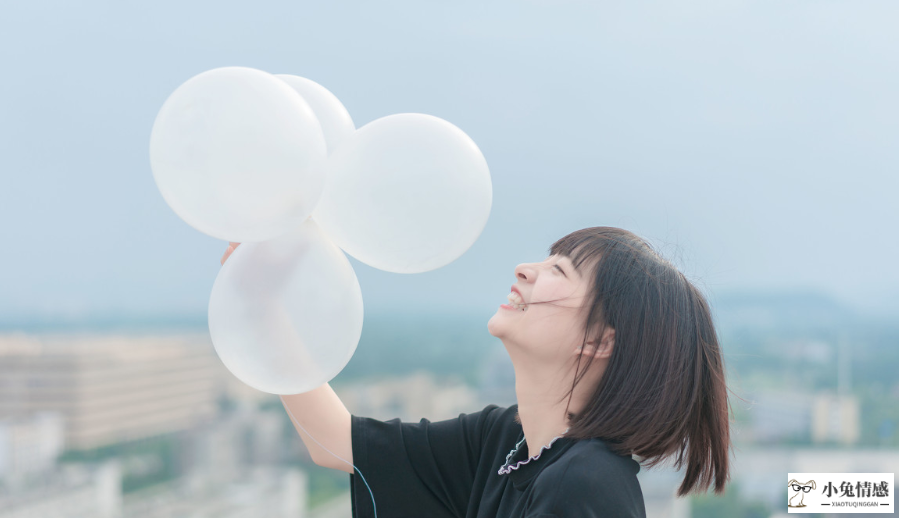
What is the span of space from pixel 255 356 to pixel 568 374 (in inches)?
14.2

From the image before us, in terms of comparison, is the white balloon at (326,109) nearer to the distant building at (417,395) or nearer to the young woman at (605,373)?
the young woman at (605,373)

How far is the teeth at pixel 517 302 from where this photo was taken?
785 millimetres

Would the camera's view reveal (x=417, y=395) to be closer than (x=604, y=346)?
No

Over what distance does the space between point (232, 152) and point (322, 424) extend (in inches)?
16.9

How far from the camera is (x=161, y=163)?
584mm

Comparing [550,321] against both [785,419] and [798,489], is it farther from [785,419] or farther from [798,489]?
[785,419]

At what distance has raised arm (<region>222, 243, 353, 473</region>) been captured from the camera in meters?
0.85

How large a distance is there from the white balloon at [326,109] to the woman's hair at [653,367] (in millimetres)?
313

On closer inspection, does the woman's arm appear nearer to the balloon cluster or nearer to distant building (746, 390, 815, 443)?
the balloon cluster

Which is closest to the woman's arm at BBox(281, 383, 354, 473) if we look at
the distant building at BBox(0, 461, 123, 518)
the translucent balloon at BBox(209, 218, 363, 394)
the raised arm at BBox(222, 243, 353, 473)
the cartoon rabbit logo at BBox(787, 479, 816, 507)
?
the raised arm at BBox(222, 243, 353, 473)

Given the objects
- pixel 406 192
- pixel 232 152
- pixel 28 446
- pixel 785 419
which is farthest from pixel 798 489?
pixel 28 446

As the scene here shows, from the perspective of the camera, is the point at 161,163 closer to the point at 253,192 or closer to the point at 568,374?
the point at 253,192

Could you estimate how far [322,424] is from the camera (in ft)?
2.83

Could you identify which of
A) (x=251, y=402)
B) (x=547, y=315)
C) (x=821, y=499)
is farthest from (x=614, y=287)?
(x=251, y=402)
